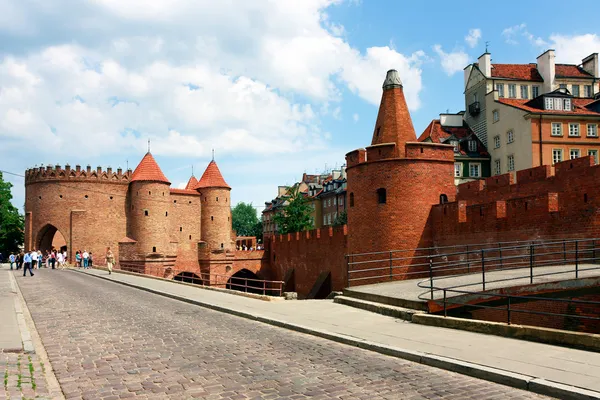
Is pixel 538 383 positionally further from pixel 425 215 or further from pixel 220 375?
pixel 425 215

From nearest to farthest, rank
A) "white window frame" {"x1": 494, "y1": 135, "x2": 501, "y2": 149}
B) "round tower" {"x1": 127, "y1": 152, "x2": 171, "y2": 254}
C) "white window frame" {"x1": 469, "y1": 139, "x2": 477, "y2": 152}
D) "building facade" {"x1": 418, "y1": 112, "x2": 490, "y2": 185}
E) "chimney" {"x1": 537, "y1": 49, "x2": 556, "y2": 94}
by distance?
"white window frame" {"x1": 494, "y1": 135, "x2": 501, "y2": 149}
"building facade" {"x1": 418, "y1": 112, "x2": 490, "y2": 185}
"white window frame" {"x1": 469, "y1": 139, "x2": 477, "y2": 152}
"chimney" {"x1": 537, "y1": 49, "x2": 556, "y2": 94}
"round tower" {"x1": 127, "y1": 152, "x2": 171, "y2": 254}

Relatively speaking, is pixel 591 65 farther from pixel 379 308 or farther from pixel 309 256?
pixel 379 308

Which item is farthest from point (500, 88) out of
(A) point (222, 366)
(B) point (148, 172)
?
(A) point (222, 366)

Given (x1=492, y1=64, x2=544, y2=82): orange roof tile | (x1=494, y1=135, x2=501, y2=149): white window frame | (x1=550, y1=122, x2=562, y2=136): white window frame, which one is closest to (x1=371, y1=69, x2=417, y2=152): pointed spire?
(x1=550, y1=122, x2=562, y2=136): white window frame

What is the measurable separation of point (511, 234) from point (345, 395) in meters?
15.6

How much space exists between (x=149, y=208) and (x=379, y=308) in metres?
41.3

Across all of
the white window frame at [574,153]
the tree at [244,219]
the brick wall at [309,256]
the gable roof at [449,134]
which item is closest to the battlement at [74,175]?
the brick wall at [309,256]

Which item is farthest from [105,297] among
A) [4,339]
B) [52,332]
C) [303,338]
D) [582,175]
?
[582,175]

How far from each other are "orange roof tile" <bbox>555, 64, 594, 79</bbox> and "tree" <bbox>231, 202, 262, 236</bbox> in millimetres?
86299

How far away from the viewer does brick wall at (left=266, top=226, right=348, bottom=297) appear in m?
33.5

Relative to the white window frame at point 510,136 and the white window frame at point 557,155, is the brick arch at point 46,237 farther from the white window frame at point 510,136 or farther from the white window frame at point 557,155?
the white window frame at point 557,155

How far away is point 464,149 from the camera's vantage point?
47.0m

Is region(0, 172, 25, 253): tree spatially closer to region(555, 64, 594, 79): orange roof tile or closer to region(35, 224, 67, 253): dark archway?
region(35, 224, 67, 253): dark archway

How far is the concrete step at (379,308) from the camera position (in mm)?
11717
